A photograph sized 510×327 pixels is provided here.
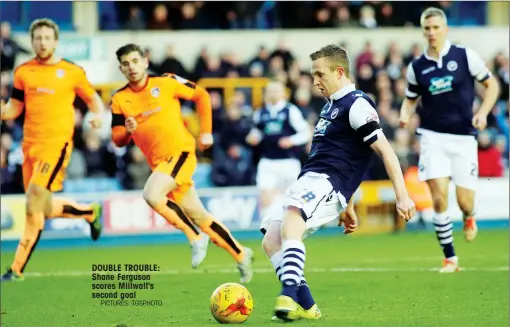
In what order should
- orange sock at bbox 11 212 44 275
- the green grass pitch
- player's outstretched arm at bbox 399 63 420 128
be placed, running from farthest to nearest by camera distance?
1. orange sock at bbox 11 212 44 275
2. player's outstretched arm at bbox 399 63 420 128
3. the green grass pitch

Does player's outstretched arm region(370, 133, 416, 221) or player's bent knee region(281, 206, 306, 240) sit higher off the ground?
player's outstretched arm region(370, 133, 416, 221)

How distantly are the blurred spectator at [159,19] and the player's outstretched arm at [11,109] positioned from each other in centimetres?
1097

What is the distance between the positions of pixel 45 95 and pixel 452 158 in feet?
15.5

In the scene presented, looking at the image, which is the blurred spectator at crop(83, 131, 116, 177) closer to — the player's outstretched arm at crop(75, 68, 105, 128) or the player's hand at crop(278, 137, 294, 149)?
the player's hand at crop(278, 137, 294, 149)

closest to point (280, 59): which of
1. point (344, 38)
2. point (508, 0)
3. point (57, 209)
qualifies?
point (344, 38)

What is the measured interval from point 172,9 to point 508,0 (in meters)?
7.77

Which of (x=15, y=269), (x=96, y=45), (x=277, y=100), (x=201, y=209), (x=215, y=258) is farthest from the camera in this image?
(x=96, y=45)

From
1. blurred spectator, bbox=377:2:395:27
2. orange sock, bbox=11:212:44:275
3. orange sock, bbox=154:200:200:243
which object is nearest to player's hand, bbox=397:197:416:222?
orange sock, bbox=154:200:200:243

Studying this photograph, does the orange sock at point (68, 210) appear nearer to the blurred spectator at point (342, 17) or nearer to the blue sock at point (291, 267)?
the blue sock at point (291, 267)

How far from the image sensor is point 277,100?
1692cm

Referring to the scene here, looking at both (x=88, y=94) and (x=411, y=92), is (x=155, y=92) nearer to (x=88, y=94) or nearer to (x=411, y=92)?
(x=88, y=94)

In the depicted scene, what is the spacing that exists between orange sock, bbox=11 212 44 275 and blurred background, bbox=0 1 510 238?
5907 mm

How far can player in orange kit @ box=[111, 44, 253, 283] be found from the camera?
11.4m

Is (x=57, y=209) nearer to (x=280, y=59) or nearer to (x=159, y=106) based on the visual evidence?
(x=159, y=106)
